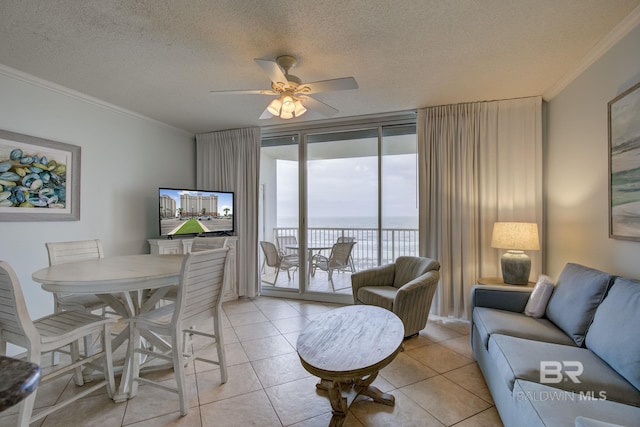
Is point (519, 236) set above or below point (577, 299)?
above

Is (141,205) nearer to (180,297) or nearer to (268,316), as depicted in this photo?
(268,316)

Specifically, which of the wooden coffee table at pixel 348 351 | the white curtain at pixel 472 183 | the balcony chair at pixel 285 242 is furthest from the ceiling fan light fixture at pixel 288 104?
the balcony chair at pixel 285 242

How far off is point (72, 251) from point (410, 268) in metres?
3.21

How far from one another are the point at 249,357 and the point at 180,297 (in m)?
1.04

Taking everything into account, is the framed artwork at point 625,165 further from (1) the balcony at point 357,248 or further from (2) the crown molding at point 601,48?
(1) the balcony at point 357,248

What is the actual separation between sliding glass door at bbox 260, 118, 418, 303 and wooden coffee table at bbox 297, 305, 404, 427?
1875mm

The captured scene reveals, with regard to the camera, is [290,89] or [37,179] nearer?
[290,89]

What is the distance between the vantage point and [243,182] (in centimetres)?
428

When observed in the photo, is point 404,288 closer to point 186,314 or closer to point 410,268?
point 410,268

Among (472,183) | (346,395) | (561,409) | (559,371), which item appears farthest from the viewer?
(472,183)

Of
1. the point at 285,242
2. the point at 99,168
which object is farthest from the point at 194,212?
the point at 285,242

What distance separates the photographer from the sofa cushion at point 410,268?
2949 millimetres

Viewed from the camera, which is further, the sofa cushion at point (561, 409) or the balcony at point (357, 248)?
the balcony at point (357, 248)

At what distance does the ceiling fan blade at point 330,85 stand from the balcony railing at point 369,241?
7.22ft
